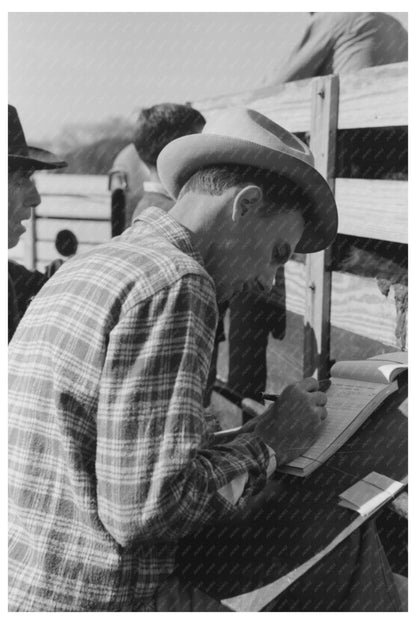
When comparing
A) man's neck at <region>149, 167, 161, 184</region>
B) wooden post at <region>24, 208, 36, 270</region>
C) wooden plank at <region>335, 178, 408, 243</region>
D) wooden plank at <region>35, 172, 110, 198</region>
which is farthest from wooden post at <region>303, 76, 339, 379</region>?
wooden post at <region>24, 208, 36, 270</region>

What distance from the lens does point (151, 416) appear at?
1.51 meters

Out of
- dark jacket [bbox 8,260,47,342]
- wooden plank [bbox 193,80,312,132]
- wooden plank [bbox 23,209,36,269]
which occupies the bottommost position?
wooden plank [bbox 23,209,36,269]

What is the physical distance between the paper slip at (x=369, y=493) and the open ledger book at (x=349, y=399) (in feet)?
0.37

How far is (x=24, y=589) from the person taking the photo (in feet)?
5.46

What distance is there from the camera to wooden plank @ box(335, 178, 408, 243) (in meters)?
2.59

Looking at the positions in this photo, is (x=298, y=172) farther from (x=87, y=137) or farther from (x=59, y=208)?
(x=87, y=137)

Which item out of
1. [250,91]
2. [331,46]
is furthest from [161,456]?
[331,46]

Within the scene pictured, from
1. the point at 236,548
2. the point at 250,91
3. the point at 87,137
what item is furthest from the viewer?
the point at 87,137

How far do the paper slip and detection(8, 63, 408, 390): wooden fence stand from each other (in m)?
0.85

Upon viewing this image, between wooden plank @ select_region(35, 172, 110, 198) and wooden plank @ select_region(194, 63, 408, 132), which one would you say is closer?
wooden plank @ select_region(194, 63, 408, 132)

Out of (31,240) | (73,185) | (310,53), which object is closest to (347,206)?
(310,53)

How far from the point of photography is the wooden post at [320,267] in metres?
3.12

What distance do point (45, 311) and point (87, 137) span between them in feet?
46.2

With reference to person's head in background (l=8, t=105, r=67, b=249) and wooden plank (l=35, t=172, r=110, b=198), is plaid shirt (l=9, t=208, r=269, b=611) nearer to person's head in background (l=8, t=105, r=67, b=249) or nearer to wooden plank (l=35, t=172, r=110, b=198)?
person's head in background (l=8, t=105, r=67, b=249)
